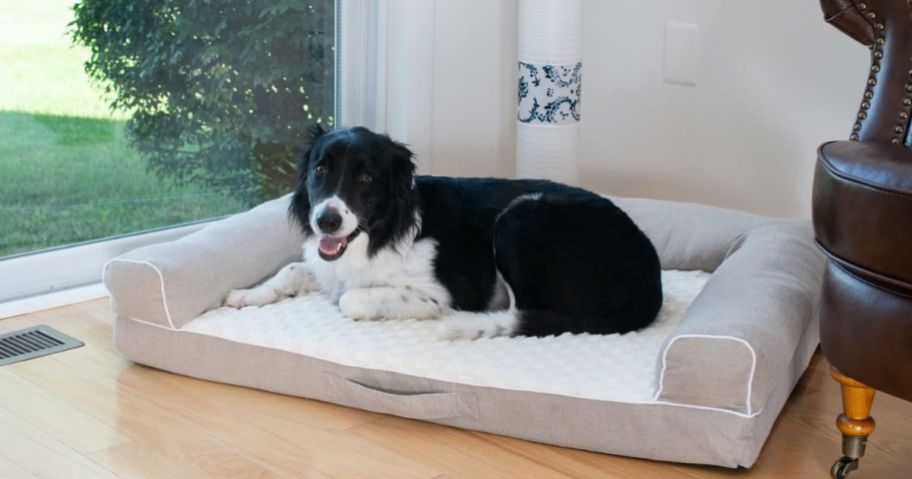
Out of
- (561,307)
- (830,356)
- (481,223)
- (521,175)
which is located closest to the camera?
(830,356)

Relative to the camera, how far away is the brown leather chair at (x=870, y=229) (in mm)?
1830

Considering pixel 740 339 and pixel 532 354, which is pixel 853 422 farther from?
pixel 532 354

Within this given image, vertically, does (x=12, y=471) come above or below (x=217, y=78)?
below

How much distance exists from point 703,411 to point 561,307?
522mm

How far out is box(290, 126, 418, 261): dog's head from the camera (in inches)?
103

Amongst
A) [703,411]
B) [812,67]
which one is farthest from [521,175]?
[703,411]

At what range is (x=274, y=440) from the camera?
2287 mm

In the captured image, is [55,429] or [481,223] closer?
[55,429]

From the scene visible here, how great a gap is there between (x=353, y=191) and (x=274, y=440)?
628 millimetres

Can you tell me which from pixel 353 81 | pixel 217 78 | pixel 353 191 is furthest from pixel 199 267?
pixel 353 81

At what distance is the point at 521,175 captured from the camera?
347cm

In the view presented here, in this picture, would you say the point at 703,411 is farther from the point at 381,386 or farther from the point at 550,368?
the point at 381,386

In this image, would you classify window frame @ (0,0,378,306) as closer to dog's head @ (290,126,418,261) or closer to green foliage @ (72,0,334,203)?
green foliage @ (72,0,334,203)

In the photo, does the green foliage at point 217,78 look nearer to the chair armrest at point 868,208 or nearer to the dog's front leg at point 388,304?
the dog's front leg at point 388,304
